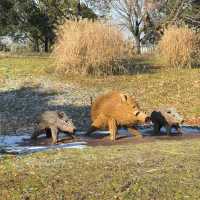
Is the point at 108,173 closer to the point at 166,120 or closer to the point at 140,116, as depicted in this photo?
the point at 140,116

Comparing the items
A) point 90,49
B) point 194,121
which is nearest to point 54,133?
point 194,121

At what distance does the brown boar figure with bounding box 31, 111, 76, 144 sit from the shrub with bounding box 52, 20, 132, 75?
1167 cm

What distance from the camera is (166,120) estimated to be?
12.5 metres

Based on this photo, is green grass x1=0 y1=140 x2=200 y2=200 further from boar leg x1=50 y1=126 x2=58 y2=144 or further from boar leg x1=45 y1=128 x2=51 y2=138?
boar leg x1=45 y1=128 x2=51 y2=138

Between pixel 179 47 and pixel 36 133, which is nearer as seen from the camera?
pixel 36 133

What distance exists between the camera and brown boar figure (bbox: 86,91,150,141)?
37.2 ft

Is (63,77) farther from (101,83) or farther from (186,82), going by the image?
(186,82)

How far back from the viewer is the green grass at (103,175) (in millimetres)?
6672

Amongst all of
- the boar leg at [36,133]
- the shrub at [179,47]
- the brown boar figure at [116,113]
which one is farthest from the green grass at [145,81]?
the boar leg at [36,133]

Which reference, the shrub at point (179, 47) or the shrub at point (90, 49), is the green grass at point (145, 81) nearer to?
the shrub at point (90, 49)

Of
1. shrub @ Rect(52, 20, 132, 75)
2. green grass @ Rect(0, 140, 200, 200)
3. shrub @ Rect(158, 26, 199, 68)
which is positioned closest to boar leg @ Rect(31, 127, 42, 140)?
green grass @ Rect(0, 140, 200, 200)

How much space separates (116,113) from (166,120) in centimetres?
140

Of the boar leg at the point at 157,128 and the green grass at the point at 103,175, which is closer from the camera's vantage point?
the green grass at the point at 103,175

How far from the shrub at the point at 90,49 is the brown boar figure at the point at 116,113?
1131 cm
